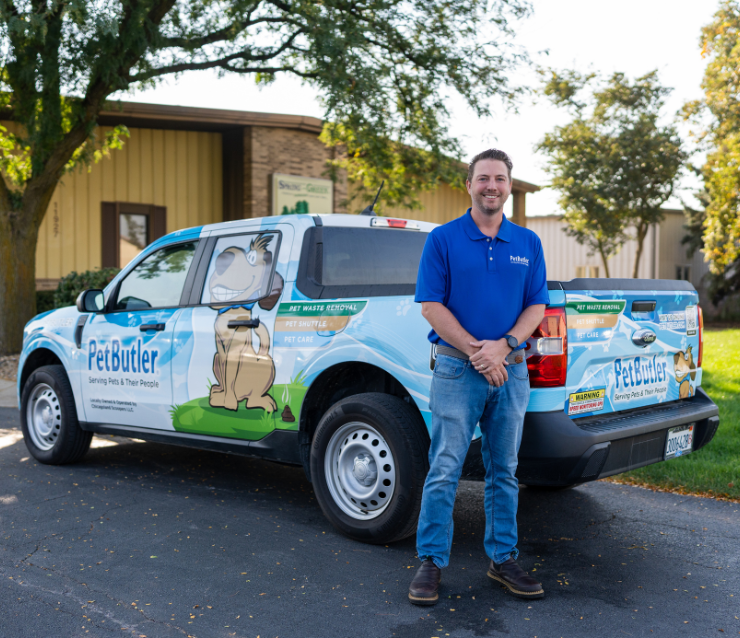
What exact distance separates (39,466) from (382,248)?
342 cm

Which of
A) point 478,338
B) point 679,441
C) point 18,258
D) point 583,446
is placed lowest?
point 679,441

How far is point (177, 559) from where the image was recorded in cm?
421

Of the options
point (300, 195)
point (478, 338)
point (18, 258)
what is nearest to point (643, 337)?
point (478, 338)

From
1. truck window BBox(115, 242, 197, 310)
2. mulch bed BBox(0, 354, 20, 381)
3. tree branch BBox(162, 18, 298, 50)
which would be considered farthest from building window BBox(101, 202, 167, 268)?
truck window BBox(115, 242, 197, 310)

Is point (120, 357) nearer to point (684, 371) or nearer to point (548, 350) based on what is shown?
point (548, 350)

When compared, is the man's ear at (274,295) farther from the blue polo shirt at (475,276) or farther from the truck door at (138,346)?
the blue polo shirt at (475,276)

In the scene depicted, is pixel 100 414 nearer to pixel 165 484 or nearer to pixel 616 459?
pixel 165 484

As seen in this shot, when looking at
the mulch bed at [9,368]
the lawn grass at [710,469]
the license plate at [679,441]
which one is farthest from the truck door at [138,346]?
the mulch bed at [9,368]

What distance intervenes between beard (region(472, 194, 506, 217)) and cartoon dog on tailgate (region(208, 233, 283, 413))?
1.68 metres

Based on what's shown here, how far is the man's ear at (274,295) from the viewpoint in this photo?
193 inches

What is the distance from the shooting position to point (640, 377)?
4.42 m

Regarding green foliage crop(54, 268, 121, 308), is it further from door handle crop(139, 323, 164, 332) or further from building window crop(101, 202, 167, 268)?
door handle crop(139, 323, 164, 332)

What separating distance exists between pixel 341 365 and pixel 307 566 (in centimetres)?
115

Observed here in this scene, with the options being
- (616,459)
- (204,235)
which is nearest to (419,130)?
(204,235)
